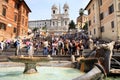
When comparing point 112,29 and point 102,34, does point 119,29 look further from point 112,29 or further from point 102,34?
point 102,34

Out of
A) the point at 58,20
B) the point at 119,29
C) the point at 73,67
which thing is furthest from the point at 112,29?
the point at 58,20

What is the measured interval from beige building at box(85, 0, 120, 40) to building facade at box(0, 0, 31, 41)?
57.1ft

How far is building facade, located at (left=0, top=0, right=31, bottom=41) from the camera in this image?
3675 cm

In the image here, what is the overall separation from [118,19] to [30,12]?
33888mm

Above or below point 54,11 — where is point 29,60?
below

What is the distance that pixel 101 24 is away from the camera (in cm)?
4097

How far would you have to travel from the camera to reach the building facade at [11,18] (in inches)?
1447

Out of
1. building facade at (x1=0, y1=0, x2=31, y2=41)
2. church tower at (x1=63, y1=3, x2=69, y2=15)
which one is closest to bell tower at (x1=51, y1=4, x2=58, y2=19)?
church tower at (x1=63, y1=3, x2=69, y2=15)

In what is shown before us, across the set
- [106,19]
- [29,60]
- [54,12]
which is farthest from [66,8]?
[29,60]

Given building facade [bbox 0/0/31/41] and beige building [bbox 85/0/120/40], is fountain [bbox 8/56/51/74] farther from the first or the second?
building facade [bbox 0/0/31/41]

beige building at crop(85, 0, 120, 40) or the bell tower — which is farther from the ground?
the bell tower

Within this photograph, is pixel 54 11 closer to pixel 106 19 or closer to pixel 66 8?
pixel 66 8

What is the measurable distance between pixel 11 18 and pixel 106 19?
20.0 metres

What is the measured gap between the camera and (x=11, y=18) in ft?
139
